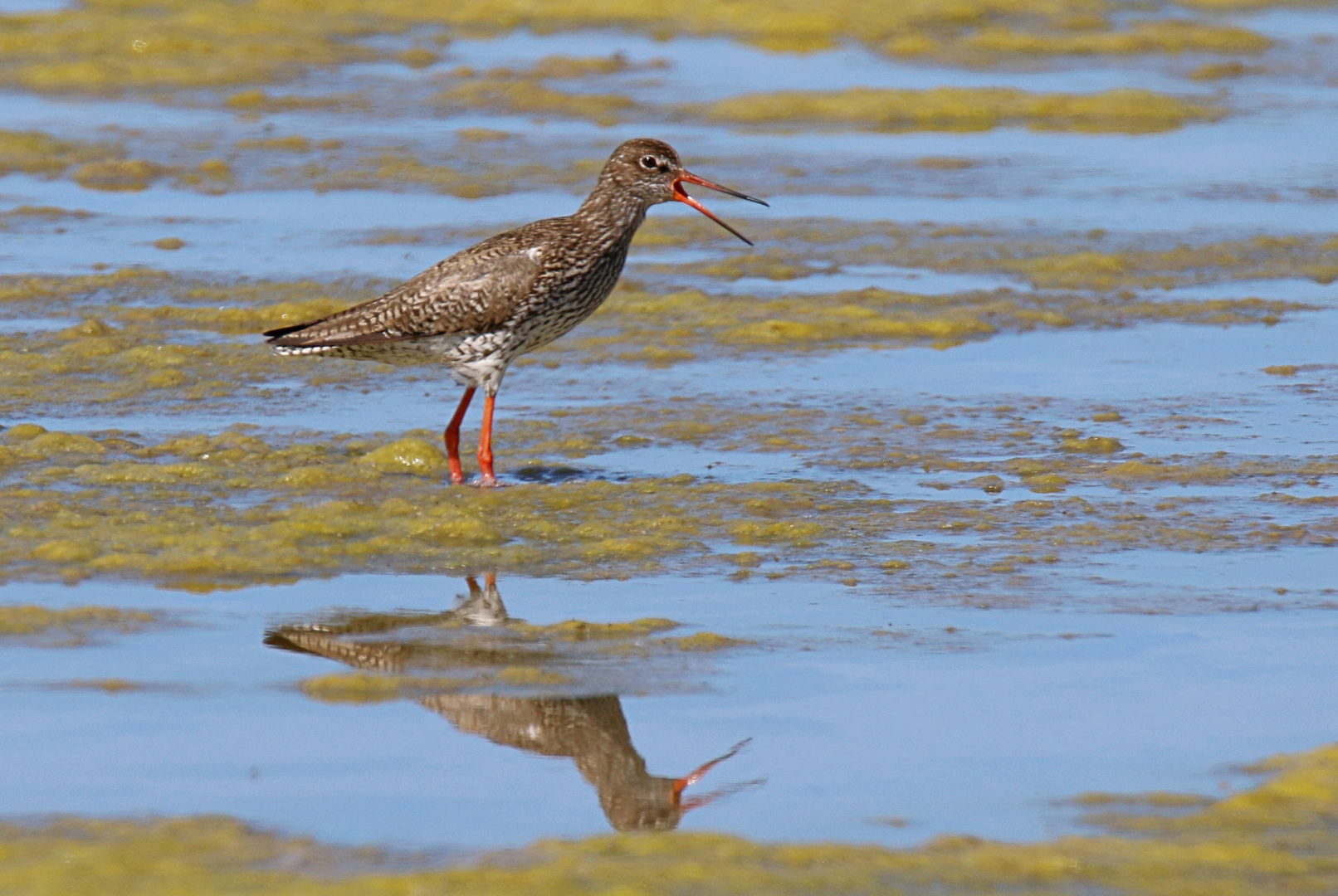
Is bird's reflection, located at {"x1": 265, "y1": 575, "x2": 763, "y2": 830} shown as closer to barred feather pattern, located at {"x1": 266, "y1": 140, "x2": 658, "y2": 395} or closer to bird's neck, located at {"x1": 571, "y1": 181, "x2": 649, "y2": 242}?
barred feather pattern, located at {"x1": 266, "y1": 140, "x2": 658, "y2": 395}

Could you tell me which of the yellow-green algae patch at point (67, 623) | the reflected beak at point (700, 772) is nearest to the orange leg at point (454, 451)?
the yellow-green algae patch at point (67, 623)

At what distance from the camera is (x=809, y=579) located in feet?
24.2

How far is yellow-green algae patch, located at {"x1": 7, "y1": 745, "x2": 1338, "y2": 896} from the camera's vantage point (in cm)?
484

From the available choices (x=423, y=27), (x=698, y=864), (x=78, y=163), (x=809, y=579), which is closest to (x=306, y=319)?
(x=78, y=163)

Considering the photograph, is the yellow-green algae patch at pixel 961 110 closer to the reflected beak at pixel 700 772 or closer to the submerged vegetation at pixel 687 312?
the submerged vegetation at pixel 687 312

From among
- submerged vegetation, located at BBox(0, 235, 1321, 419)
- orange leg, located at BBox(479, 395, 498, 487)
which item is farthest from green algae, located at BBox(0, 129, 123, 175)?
orange leg, located at BBox(479, 395, 498, 487)

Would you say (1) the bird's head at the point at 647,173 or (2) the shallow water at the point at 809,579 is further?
(1) the bird's head at the point at 647,173

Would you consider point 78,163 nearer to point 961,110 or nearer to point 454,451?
point 961,110

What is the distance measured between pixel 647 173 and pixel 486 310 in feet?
4.04

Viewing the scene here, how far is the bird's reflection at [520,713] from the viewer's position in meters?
5.41

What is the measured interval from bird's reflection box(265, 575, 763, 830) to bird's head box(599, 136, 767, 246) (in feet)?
9.81

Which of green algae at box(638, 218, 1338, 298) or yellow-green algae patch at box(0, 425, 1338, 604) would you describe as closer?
yellow-green algae patch at box(0, 425, 1338, 604)

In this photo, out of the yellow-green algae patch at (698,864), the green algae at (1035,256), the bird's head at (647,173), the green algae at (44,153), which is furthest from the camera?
the green algae at (44,153)

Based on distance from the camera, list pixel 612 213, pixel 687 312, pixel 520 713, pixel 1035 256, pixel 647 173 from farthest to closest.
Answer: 1. pixel 1035 256
2. pixel 687 312
3. pixel 647 173
4. pixel 612 213
5. pixel 520 713
